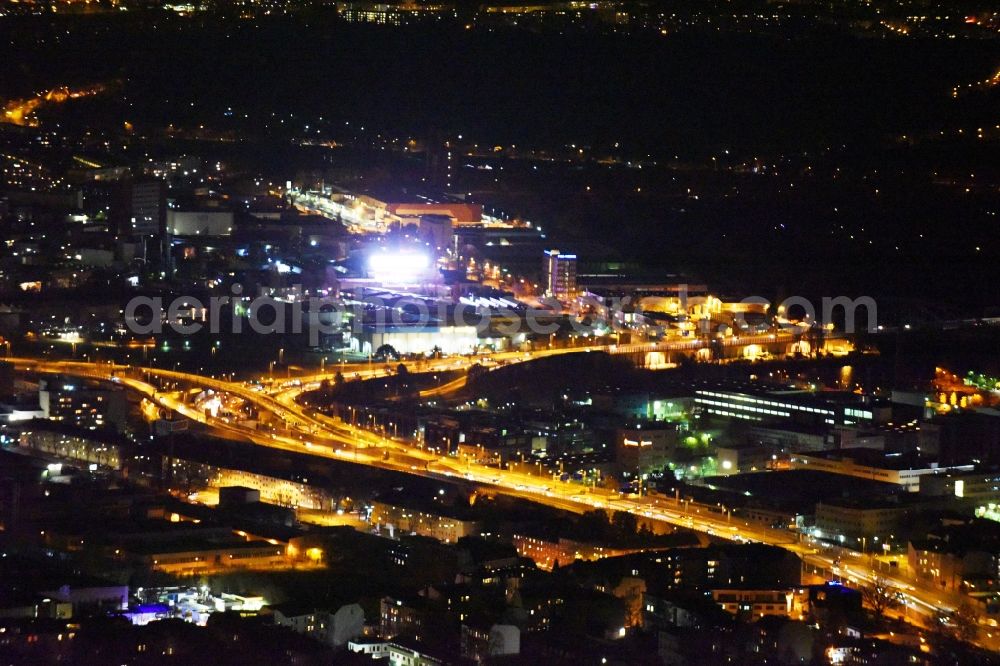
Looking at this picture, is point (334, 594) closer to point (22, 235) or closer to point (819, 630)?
point (819, 630)

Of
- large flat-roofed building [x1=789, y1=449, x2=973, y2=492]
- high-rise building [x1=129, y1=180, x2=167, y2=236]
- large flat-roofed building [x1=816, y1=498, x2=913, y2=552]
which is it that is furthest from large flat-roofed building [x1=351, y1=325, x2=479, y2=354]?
large flat-roofed building [x1=816, y1=498, x2=913, y2=552]

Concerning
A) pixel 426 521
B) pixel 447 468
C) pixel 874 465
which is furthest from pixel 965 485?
pixel 426 521

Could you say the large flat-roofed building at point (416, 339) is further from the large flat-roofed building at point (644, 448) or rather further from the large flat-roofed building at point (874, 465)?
the large flat-roofed building at point (874, 465)

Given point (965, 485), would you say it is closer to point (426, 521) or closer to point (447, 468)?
point (447, 468)

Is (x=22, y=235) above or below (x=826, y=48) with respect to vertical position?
below

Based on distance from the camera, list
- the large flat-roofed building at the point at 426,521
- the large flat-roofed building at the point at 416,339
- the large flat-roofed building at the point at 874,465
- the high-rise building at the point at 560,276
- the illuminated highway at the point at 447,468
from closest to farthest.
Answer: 1. the illuminated highway at the point at 447,468
2. the large flat-roofed building at the point at 426,521
3. the large flat-roofed building at the point at 874,465
4. the large flat-roofed building at the point at 416,339
5. the high-rise building at the point at 560,276

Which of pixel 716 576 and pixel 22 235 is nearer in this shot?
pixel 716 576

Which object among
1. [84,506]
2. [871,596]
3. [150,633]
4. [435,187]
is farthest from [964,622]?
[435,187]

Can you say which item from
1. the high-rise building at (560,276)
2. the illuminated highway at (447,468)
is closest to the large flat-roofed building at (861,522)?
the illuminated highway at (447,468)
